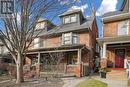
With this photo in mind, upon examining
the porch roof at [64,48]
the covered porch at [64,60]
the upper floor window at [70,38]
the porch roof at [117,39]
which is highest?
the upper floor window at [70,38]

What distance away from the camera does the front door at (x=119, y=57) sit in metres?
23.5

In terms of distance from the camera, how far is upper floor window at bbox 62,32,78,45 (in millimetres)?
26906

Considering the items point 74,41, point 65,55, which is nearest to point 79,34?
point 74,41

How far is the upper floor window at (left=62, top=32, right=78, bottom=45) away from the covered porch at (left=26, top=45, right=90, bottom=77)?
1.47m

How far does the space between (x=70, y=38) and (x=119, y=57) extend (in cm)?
696

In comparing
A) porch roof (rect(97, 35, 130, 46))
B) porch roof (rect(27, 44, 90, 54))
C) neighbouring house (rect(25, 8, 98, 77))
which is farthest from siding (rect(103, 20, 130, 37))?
porch roof (rect(27, 44, 90, 54))

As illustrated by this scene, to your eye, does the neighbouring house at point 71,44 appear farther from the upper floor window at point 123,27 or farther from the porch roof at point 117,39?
the upper floor window at point 123,27

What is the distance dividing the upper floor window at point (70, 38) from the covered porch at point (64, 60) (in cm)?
147

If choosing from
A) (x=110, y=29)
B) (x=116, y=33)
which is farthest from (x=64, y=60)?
(x=116, y=33)

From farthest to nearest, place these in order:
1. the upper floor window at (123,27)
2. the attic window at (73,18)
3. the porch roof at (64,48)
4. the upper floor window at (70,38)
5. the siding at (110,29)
Answer: the attic window at (73,18), the upper floor window at (70,38), the siding at (110,29), the porch roof at (64,48), the upper floor window at (123,27)

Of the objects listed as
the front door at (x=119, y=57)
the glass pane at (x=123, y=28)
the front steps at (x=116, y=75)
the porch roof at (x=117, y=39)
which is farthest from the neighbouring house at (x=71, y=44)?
the front steps at (x=116, y=75)

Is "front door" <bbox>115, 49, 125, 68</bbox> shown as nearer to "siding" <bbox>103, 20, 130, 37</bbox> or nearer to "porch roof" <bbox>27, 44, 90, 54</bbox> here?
"siding" <bbox>103, 20, 130, 37</bbox>

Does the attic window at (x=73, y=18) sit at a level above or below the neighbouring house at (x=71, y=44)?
above

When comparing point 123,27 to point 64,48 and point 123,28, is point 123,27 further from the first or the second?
point 64,48
